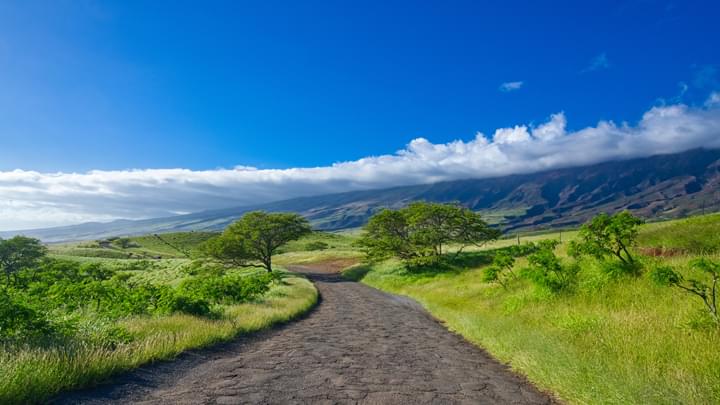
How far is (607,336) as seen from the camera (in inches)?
398

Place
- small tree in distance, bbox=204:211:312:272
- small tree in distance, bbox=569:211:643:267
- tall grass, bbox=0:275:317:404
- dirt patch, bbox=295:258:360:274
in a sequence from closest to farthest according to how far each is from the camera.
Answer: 1. tall grass, bbox=0:275:317:404
2. small tree in distance, bbox=569:211:643:267
3. small tree in distance, bbox=204:211:312:272
4. dirt patch, bbox=295:258:360:274

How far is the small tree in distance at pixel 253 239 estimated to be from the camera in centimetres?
5284

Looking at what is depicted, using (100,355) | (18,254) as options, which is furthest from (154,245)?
(100,355)

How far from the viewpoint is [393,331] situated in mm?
16062

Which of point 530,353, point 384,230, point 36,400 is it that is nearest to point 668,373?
point 530,353

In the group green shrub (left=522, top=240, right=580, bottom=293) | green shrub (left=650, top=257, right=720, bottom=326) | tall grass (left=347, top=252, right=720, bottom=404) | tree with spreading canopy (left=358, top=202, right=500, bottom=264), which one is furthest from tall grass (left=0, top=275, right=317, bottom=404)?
tree with spreading canopy (left=358, top=202, right=500, bottom=264)

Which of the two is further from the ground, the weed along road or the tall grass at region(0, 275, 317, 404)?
the tall grass at region(0, 275, 317, 404)

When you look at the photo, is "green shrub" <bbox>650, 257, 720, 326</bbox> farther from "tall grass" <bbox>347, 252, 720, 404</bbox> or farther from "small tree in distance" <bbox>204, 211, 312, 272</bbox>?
"small tree in distance" <bbox>204, 211, 312, 272</bbox>

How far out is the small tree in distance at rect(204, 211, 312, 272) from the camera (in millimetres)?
52844

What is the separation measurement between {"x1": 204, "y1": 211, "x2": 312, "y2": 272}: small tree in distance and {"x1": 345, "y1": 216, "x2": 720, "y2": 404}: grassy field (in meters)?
37.2

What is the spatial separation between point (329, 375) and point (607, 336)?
23.9 ft

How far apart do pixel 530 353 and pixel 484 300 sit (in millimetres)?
11625

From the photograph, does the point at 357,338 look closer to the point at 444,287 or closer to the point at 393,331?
the point at 393,331

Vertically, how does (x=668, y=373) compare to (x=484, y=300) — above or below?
above
